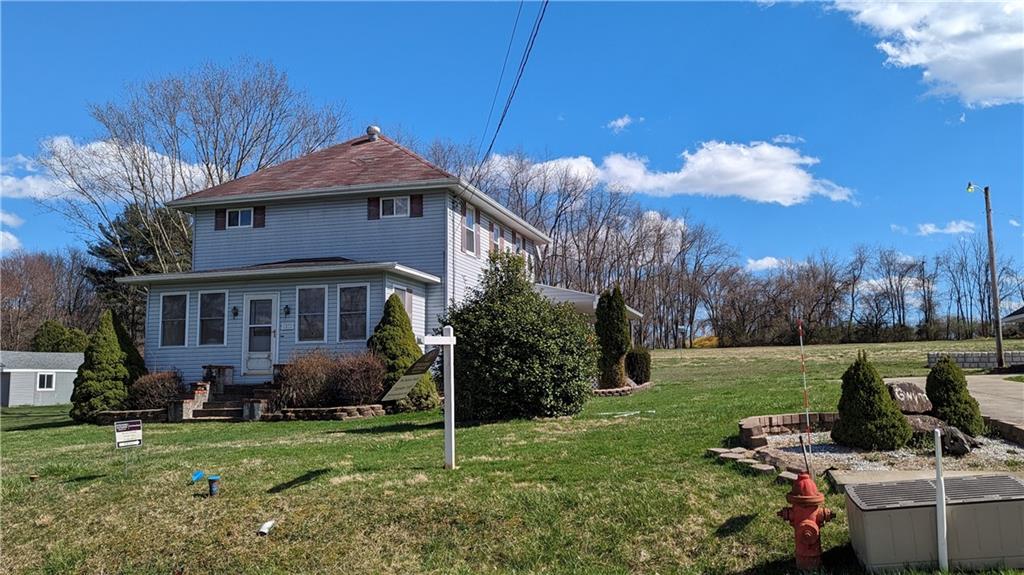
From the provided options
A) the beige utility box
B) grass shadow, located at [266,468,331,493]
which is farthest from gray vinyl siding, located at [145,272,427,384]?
the beige utility box

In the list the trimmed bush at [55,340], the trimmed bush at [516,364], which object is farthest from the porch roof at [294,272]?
the trimmed bush at [55,340]

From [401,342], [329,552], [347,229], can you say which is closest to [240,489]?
[329,552]

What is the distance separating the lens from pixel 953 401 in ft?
23.1

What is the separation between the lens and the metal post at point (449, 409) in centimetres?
718

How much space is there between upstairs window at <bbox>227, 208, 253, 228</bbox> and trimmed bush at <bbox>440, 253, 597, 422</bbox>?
38.0 feet

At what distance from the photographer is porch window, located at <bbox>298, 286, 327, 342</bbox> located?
58.8 ft

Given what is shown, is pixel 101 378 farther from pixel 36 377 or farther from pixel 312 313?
pixel 36 377

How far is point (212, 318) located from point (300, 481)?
41.9 feet

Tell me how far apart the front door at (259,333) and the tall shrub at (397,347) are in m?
3.12

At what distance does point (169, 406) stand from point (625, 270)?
39.9 m

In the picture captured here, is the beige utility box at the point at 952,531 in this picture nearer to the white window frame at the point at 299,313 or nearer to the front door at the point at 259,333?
the white window frame at the point at 299,313

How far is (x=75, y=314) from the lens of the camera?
5038 centimetres

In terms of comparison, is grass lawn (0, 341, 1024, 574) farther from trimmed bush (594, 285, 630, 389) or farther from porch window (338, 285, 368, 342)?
trimmed bush (594, 285, 630, 389)

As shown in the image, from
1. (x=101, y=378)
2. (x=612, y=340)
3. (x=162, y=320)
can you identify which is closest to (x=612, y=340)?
(x=612, y=340)
